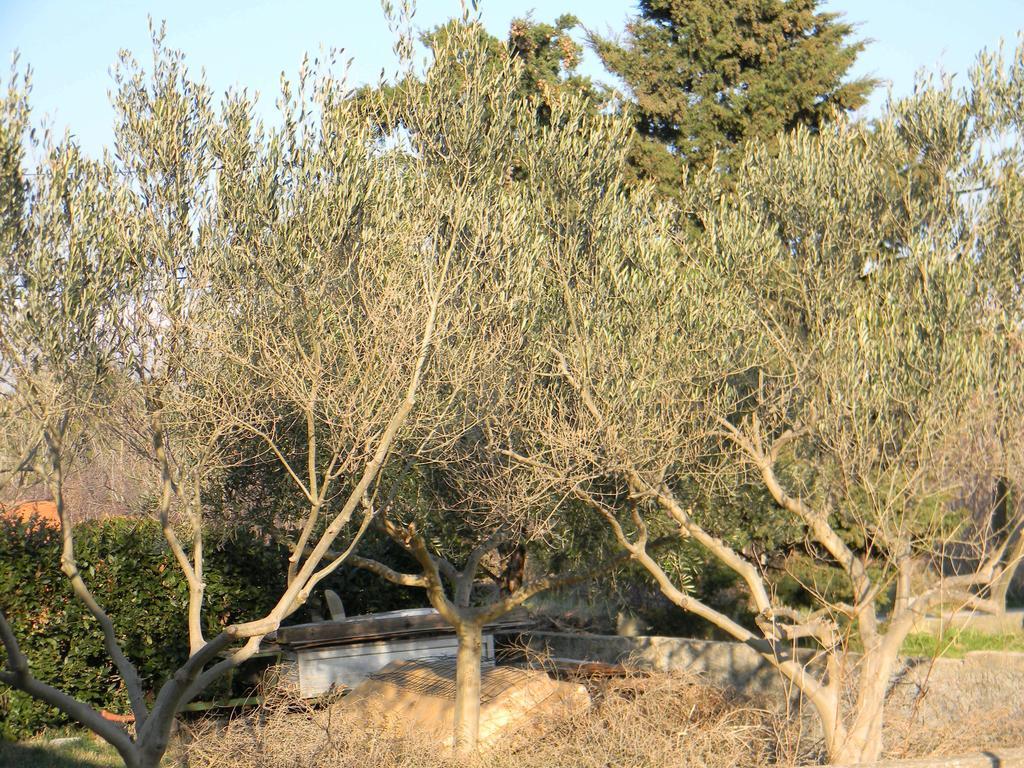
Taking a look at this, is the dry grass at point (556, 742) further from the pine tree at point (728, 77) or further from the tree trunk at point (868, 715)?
the pine tree at point (728, 77)

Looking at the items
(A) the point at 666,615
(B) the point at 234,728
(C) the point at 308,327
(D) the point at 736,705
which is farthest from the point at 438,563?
(A) the point at 666,615

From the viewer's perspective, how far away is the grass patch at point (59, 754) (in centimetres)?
1084

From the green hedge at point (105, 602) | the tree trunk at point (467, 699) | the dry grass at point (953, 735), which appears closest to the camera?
the tree trunk at point (467, 699)

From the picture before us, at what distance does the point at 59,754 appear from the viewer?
11.3 m

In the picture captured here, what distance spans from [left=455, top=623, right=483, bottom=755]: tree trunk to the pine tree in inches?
541

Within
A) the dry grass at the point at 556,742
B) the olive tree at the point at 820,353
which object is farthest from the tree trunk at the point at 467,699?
the olive tree at the point at 820,353

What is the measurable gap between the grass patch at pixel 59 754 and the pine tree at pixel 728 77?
15.5 metres

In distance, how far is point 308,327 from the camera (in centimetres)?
812

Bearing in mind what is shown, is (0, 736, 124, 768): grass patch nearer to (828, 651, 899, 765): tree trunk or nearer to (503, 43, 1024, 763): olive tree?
(503, 43, 1024, 763): olive tree

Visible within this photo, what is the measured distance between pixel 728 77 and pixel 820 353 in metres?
14.4

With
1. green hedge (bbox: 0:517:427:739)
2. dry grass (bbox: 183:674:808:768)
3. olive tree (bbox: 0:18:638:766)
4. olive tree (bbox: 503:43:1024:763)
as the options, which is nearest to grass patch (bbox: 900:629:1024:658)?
olive tree (bbox: 503:43:1024:763)

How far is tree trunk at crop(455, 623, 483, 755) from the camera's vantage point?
1048 centimetres

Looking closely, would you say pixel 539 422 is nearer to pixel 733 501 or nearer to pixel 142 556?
pixel 733 501

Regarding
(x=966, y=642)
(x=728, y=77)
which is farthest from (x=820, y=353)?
(x=728, y=77)
